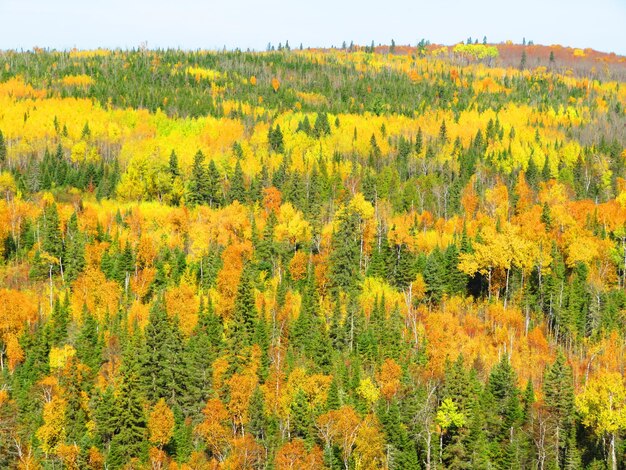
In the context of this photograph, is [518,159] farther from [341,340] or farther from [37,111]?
[37,111]

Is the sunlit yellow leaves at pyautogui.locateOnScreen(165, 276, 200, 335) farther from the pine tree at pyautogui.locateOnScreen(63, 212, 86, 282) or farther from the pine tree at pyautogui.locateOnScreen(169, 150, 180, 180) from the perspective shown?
the pine tree at pyautogui.locateOnScreen(169, 150, 180, 180)

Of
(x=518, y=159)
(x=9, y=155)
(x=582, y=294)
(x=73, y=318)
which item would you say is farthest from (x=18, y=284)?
(x=518, y=159)

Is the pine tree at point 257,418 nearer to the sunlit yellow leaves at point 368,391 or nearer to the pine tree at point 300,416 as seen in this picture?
the pine tree at point 300,416

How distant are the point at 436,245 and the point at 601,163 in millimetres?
55867

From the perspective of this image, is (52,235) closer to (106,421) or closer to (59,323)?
(59,323)

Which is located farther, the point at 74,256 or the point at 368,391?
the point at 74,256

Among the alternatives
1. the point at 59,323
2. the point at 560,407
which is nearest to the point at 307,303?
the point at 59,323

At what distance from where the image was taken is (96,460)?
2825 inches

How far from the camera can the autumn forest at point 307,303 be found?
75.2 m

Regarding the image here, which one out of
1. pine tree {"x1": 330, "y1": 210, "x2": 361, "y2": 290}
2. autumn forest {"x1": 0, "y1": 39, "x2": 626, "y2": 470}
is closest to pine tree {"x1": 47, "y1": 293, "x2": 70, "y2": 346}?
autumn forest {"x1": 0, "y1": 39, "x2": 626, "y2": 470}

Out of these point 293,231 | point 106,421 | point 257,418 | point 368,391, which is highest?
point 293,231

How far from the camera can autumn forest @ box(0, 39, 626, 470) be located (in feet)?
247

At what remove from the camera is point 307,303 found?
102m

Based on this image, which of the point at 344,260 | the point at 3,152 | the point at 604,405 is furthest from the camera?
the point at 3,152
